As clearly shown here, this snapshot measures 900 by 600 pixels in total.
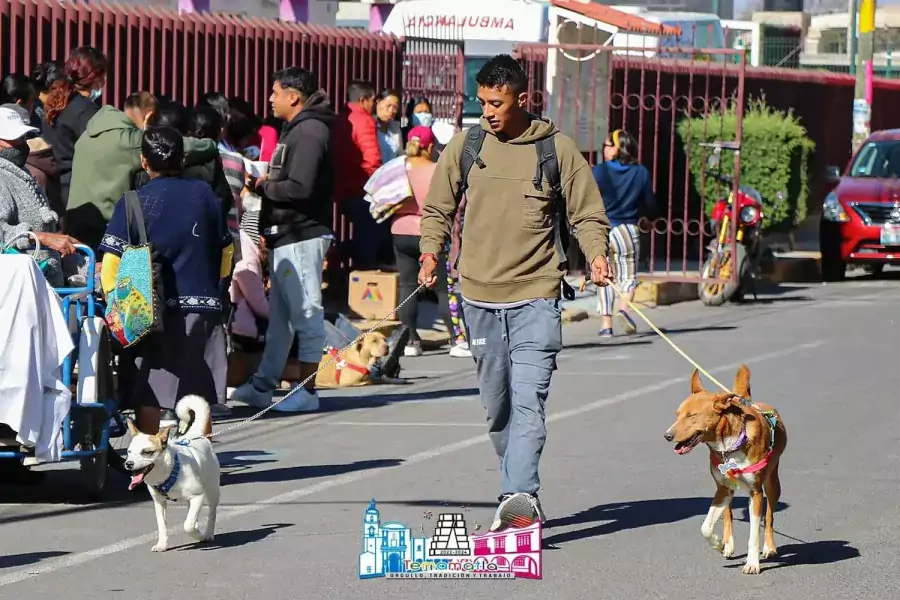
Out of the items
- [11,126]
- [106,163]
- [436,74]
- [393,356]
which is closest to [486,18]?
[436,74]

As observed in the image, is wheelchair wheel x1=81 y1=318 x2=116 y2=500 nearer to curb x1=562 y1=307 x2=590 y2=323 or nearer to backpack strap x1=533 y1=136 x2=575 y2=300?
backpack strap x1=533 y1=136 x2=575 y2=300

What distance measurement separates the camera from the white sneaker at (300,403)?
11.5 m

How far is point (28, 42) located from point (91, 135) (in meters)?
4.42

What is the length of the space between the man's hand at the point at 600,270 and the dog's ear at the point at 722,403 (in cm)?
83

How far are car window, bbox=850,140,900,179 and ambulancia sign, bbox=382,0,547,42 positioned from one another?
567cm

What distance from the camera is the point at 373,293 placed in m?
15.6

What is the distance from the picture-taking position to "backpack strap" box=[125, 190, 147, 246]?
8.45 m

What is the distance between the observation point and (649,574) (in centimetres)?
698

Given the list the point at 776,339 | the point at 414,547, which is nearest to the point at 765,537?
the point at 414,547

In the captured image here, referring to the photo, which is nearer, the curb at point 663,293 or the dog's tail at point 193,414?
the dog's tail at point 193,414

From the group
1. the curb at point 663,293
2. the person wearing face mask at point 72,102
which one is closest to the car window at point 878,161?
the curb at point 663,293

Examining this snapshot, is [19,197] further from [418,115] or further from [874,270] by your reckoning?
[874,270]

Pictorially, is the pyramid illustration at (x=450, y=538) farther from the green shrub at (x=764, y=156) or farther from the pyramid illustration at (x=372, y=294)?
the green shrub at (x=764, y=156)

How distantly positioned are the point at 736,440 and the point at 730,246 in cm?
1222
